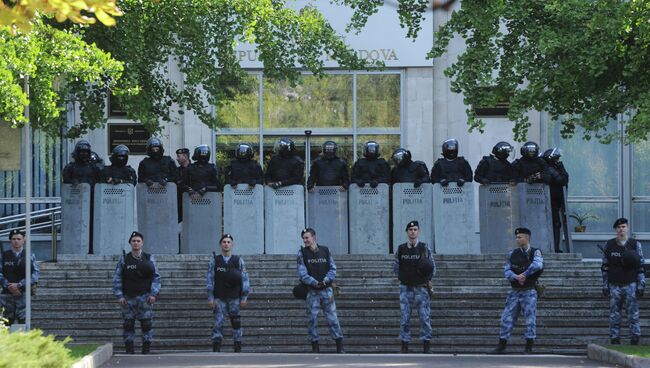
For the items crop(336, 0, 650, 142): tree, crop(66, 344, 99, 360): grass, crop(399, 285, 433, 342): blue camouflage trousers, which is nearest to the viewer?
crop(66, 344, 99, 360): grass

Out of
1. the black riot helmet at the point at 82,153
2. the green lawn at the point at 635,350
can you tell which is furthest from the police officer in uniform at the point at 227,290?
the black riot helmet at the point at 82,153

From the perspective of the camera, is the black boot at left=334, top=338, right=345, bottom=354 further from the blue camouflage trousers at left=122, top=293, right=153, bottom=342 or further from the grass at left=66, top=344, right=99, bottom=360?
the grass at left=66, top=344, right=99, bottom=360

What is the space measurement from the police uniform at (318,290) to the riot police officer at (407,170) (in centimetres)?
570

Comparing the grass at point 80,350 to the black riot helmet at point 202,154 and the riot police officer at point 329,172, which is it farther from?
the riot police officer at point 329,172

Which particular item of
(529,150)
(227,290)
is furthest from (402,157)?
(227,290)

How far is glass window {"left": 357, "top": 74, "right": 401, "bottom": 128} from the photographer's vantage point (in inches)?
1324

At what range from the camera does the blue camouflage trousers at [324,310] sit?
1994 cm

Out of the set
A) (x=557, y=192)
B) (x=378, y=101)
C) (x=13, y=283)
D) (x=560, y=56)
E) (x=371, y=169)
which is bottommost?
(x=13, y=283)

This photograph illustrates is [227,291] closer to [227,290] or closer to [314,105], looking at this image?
[227,290]

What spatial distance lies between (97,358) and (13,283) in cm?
416

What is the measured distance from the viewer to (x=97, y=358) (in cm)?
1728

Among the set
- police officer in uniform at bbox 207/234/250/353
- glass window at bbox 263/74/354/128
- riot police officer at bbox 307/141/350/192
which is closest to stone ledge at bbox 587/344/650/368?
police officer in uniform at bbox 207/234/250/353

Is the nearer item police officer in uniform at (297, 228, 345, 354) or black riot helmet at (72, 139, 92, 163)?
police officer in uniform at (297, 228, 345, 354)

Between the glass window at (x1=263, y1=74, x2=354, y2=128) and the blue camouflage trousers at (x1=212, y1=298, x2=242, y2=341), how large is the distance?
45.5 feet
